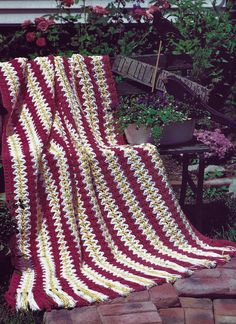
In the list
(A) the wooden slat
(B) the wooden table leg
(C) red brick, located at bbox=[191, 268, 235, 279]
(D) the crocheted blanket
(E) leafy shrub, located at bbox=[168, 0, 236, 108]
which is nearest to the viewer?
(C) red brick, located at bbox=[191, 268, 235, 279]

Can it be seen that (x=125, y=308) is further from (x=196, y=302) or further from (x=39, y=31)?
(x=39, y=31)

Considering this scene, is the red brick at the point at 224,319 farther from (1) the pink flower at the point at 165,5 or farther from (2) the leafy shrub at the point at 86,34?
(1) the pink flower at the point at 165,5

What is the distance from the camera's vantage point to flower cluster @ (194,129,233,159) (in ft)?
19.9

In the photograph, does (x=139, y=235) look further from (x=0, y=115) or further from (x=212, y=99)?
(x=212, y=99)

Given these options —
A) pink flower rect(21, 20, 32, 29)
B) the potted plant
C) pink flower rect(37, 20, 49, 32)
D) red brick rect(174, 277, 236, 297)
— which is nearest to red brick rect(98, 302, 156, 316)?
red brick rect(174, 277, 236, 297)

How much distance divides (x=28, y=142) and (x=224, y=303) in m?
1.52

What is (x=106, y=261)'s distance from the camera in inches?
162

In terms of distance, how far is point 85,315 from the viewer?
135 inches

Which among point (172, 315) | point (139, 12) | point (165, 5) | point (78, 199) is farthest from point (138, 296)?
point (165, 5)

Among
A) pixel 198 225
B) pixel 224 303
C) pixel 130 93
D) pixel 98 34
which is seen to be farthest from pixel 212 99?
pixel 224 303

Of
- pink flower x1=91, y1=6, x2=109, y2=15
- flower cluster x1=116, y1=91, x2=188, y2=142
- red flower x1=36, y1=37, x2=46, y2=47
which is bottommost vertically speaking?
flower cluster x1=116, y1=91, x2=188, y2=142

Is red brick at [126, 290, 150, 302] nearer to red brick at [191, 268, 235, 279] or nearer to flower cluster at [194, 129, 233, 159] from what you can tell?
red brick at [191, 268, 235, 279]

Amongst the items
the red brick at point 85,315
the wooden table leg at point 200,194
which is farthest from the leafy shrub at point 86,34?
the red brick at point 85,315

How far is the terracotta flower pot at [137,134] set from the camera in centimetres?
437
